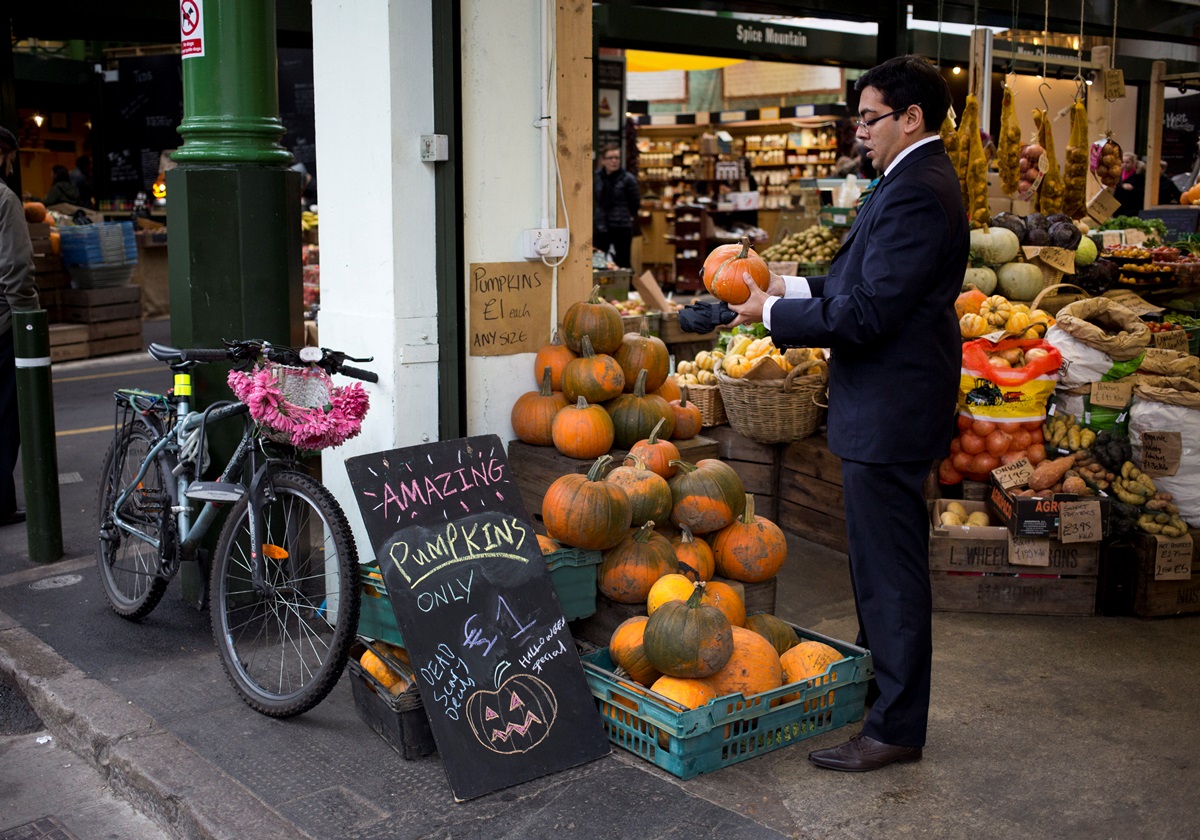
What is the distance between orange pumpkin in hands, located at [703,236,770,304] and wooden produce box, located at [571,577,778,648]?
1065 millimetres

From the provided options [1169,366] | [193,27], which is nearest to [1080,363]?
[1169,366]

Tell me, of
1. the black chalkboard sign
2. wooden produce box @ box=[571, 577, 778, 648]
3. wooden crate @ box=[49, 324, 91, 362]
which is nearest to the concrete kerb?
the black chalkboard sign

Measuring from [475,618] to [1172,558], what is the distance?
308 cm

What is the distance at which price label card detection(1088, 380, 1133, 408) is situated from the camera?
17.1 feet

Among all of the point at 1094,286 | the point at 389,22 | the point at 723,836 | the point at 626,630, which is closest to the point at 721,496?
the point at 626,630

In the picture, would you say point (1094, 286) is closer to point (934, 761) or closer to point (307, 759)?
point (934, 761)

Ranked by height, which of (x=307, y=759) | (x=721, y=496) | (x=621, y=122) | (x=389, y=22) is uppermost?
(x=621, y=122)

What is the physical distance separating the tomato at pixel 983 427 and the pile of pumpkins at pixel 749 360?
0.83m

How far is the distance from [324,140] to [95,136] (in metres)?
17.6

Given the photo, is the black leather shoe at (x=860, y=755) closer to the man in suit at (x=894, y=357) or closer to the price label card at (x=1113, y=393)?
the man in suit at (x=894, y=357)

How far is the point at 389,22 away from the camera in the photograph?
409 cm

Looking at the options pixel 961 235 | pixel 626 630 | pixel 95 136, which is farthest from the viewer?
pixel 95 136

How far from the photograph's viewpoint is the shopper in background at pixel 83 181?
18.4 metres

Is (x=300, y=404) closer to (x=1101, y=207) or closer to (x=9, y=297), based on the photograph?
(x=9, y=297)
